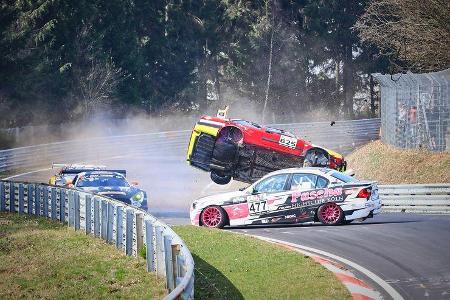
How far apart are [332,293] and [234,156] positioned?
16.8 metres

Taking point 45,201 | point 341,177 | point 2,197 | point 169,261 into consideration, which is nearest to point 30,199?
point 45,201

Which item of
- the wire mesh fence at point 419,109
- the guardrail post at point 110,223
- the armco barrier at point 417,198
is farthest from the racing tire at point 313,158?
the guardrail post at point 110,223

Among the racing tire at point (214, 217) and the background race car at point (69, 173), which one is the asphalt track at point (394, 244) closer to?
the racing tire at point (214, 217)

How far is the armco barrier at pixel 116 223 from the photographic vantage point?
→ 10.7m

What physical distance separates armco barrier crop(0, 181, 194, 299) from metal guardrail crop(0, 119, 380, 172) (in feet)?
57.7

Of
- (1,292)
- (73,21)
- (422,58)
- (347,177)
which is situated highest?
(73,21)

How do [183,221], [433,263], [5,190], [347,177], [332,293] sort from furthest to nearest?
[5,190] → [183,221] → [347,177] → [433,263] → [332,293]

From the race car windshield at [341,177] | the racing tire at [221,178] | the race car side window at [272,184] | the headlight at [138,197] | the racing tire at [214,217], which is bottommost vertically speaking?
the racing tire at [214,217]

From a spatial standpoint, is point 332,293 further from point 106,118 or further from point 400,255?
Result: point 106,118

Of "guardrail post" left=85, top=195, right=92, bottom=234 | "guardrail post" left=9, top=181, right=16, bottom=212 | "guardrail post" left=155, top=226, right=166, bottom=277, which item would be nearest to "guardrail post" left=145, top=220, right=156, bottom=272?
"guardrail post" left=155, top=226, right=166, bottom=277

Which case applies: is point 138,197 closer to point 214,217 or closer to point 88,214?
point 88,214

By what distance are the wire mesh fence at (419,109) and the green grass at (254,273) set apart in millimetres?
14734

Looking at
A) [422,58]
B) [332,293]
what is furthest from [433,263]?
[422,58]

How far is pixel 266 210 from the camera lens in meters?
19.2
